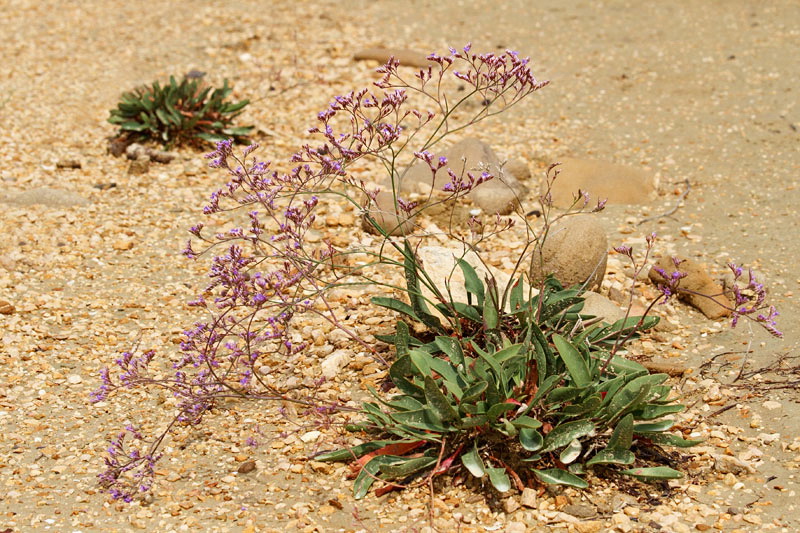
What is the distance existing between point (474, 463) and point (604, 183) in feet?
12.1

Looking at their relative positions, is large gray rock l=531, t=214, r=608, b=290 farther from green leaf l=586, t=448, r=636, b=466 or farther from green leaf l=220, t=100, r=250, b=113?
green leaf l=220, t=100, r=250, b=113

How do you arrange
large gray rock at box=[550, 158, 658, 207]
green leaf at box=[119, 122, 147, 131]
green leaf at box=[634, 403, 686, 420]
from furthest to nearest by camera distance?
green leaf at box=[119, 122, 147, 131] → large gray rock at box=[550, 158, 658, 207] → green leaf at box=[634, 403, 686, 420]

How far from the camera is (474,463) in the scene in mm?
3660

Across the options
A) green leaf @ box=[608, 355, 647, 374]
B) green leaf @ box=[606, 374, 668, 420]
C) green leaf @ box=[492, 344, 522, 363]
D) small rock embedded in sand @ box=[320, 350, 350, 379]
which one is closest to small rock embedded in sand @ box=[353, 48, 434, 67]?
small rock embedded in sand @ box=[320, 350, 350, 379]

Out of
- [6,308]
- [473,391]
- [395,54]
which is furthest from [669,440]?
[395,54]

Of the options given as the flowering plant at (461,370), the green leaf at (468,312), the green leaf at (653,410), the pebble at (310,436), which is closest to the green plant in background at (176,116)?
the flowering plant at (461,370)

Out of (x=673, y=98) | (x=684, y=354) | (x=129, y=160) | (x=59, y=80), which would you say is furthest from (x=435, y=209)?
(x=59, y=80)

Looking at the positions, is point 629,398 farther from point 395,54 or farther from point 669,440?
point 395,54

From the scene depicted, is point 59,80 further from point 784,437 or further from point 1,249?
point 784,437

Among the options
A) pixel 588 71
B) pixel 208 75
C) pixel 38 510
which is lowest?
pixel 38 510

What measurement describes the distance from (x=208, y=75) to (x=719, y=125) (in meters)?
5.15

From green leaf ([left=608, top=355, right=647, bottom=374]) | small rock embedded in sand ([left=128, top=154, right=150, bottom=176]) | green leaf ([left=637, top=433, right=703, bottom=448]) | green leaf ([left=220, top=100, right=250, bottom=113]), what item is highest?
green leaf ([left=220, top=100, right=250, bottom=113])

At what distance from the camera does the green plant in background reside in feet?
24.1

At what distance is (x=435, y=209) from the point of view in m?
6.36
